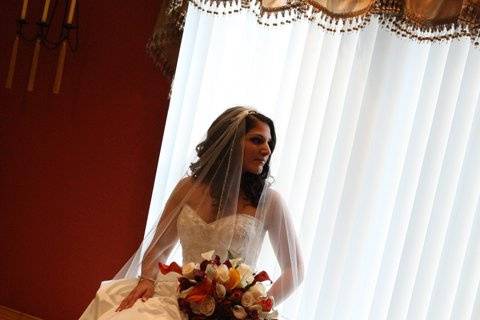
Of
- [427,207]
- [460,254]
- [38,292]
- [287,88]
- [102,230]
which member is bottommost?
[38,292]

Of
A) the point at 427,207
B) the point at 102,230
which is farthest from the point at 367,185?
the point at 102,230

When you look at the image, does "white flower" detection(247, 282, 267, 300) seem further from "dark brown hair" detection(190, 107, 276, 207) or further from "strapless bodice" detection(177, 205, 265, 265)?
"dark brown hair" detection(190, 107, 276, 207)

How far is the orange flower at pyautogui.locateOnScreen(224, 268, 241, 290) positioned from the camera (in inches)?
72.7

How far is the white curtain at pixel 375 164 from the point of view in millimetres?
2150

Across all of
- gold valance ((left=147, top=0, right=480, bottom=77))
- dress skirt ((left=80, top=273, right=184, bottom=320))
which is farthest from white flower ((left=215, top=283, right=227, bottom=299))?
gold valance ((left=147, top=0, right=480, bottom=77))

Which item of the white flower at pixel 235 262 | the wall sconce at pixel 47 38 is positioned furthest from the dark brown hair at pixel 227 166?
the wall sconce at pixel 47 38

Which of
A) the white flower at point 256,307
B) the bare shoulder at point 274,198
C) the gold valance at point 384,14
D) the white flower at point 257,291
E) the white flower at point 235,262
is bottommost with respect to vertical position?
the white flower at point 256,307

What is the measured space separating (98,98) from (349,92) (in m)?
1.36

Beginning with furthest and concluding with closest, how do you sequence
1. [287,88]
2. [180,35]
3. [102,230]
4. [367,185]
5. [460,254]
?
[102,230] → [180,35] → [287,88] → [367,185] → [460,254]

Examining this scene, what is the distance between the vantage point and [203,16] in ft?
8.85

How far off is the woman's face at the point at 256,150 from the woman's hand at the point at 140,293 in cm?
59

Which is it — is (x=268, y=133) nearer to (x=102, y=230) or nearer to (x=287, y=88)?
(x=287, y=88)

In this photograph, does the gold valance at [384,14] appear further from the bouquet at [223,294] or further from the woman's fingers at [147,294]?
the woman's fingers at [147,294]

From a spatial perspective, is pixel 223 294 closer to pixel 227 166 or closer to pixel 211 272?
pixel 211 272
